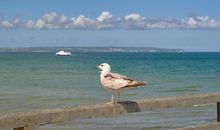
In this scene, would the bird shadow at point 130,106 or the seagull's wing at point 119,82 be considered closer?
the seagull's wing at point 119,82

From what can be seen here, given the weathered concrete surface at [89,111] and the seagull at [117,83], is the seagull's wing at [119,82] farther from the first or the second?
the weathered concrete surface at [89,111]

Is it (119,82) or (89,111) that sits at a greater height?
(119,82)

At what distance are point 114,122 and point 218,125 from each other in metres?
8.21

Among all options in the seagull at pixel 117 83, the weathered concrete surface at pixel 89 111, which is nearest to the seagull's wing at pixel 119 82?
the seagull at pixel 117 83

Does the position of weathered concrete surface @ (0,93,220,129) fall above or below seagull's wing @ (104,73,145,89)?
below

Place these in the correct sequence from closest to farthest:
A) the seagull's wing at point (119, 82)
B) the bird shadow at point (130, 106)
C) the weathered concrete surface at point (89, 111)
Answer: the weathered concrete surface at point (89, 111), the seagull's wing at point (119, 82), the bird shadow at point (130, 106)

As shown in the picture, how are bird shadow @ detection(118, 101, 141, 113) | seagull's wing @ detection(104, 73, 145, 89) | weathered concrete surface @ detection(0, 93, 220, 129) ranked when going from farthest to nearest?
bird shadow @ detection(118, 101, 141, 113)
seagull's wing @ detection(104, 73, 145, 89)
weathered concrete surface @ detection(0, 93, 220, 129)

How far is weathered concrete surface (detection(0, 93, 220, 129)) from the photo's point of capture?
13.7 feet

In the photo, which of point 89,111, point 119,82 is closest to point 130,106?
point 119,82

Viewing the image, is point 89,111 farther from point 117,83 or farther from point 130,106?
point 130,106

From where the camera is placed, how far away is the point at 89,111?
4699 mm

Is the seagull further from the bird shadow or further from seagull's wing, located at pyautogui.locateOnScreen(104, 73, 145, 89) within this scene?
the bird shadow

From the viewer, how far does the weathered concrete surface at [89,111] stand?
417cm

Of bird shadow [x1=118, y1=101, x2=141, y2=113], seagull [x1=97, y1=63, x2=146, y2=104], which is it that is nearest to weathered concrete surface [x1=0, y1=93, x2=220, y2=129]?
bird shadow [x1=118, y1=101, x2=141, y2=113]
